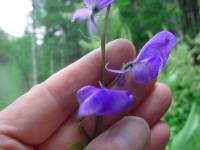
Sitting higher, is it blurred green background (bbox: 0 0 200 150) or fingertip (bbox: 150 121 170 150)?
fingertip (bbox: 150 121 170 150)

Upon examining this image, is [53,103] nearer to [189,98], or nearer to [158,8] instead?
[189,98]

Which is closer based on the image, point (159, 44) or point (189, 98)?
point (159, 44)

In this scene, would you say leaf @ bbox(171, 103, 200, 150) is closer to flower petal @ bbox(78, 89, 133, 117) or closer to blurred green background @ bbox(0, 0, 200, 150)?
blurred green background @ bbox(0, 0, 200, 150)

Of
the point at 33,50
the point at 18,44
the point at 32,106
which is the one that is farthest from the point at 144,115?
the point at 33,50

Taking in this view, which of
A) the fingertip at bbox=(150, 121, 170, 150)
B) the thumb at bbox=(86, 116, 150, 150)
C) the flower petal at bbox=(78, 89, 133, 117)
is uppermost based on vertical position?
the flower petal at bbox=(78, 89, 133, 117)

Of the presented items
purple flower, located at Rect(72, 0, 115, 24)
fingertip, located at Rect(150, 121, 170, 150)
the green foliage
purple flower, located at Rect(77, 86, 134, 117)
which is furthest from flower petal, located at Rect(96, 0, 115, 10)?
the green foliage

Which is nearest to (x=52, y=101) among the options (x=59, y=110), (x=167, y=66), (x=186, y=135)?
(x=59, y=110)

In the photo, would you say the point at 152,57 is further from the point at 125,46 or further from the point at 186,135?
the point at 186,135
